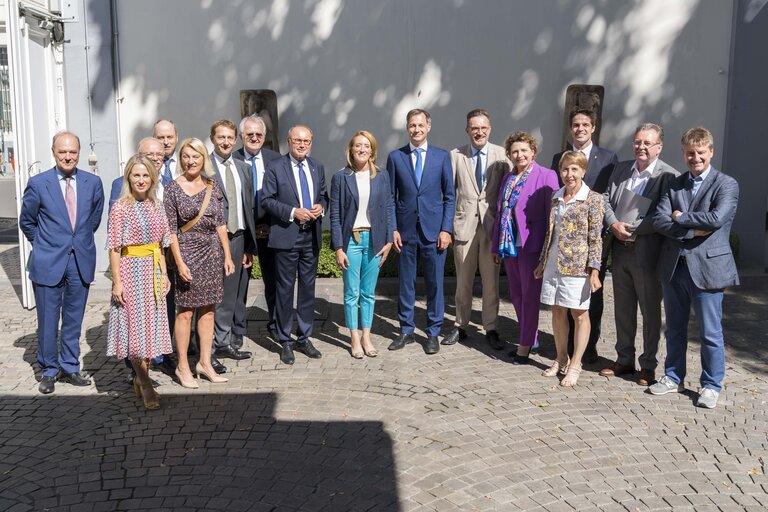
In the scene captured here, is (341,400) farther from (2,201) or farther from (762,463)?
(2,201)

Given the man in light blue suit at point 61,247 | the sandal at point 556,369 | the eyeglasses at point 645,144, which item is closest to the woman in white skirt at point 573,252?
the sandal at point 556,369

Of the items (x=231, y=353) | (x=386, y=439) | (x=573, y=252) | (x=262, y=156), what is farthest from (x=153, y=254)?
(x=573, y=252)

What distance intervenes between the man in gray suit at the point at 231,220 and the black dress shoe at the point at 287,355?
36 cm

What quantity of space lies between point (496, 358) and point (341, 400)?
5.79 feet

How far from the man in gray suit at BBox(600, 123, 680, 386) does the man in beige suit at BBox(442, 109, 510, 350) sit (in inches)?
46.9

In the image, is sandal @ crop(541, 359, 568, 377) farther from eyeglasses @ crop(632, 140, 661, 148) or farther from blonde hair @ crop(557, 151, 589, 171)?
eyeglasses @ crop(632, 140, 661, 148)

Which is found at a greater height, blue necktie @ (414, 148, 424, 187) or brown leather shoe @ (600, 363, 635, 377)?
blue necktie @ (414, 148, 424, 187)

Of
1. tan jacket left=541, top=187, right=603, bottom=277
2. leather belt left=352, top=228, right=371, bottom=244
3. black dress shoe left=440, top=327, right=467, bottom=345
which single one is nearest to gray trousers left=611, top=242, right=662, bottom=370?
tan jacket left=541, top=187, right=603, bottom=277

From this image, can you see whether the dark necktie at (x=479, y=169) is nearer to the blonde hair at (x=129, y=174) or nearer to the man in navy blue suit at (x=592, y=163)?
the man in navy blue suit at (x=592, y=163)

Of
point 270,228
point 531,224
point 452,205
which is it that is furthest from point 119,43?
point 531,224

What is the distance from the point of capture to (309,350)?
7141 mm

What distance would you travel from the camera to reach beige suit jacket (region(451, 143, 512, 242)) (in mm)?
7207

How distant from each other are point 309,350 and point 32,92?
5.15m

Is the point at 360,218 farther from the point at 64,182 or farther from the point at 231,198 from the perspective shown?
the point at 64,182
